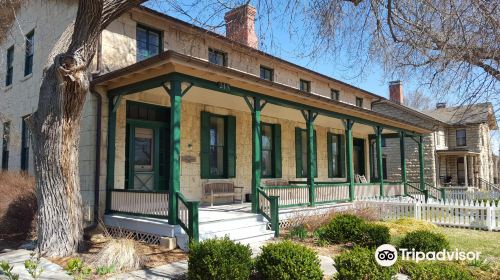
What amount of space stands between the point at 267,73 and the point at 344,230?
8.34 m

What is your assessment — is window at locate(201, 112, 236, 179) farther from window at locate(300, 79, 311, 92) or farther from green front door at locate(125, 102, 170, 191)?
window at locate(300, 79, 311, 92)

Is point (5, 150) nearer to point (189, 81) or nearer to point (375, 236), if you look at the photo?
point (189, 81)

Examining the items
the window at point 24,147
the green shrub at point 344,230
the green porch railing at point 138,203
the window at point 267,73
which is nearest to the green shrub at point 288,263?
the green shrub at point 344,230

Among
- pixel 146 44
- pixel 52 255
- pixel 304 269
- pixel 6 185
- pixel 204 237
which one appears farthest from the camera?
pixel 146 44

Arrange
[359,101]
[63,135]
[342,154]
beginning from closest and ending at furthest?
Result: [63,135], [342,154], [359,101]

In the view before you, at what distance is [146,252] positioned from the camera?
7.63 meters

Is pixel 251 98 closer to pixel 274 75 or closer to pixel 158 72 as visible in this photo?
pixel 158 72

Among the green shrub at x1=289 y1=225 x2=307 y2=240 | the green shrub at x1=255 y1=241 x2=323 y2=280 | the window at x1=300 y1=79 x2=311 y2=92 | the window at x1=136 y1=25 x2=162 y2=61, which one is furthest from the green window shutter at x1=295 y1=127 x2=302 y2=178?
the green shrub at x1=255 y1=241 x2=323 y2=280

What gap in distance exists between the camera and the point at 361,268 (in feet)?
17.2

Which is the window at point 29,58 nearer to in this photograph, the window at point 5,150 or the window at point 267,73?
the window at point 5,150

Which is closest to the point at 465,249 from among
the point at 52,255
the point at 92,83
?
the point at 52,255

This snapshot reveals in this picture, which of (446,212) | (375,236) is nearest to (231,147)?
(375,236)

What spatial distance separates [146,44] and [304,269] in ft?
27.7

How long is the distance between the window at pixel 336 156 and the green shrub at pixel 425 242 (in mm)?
10801
